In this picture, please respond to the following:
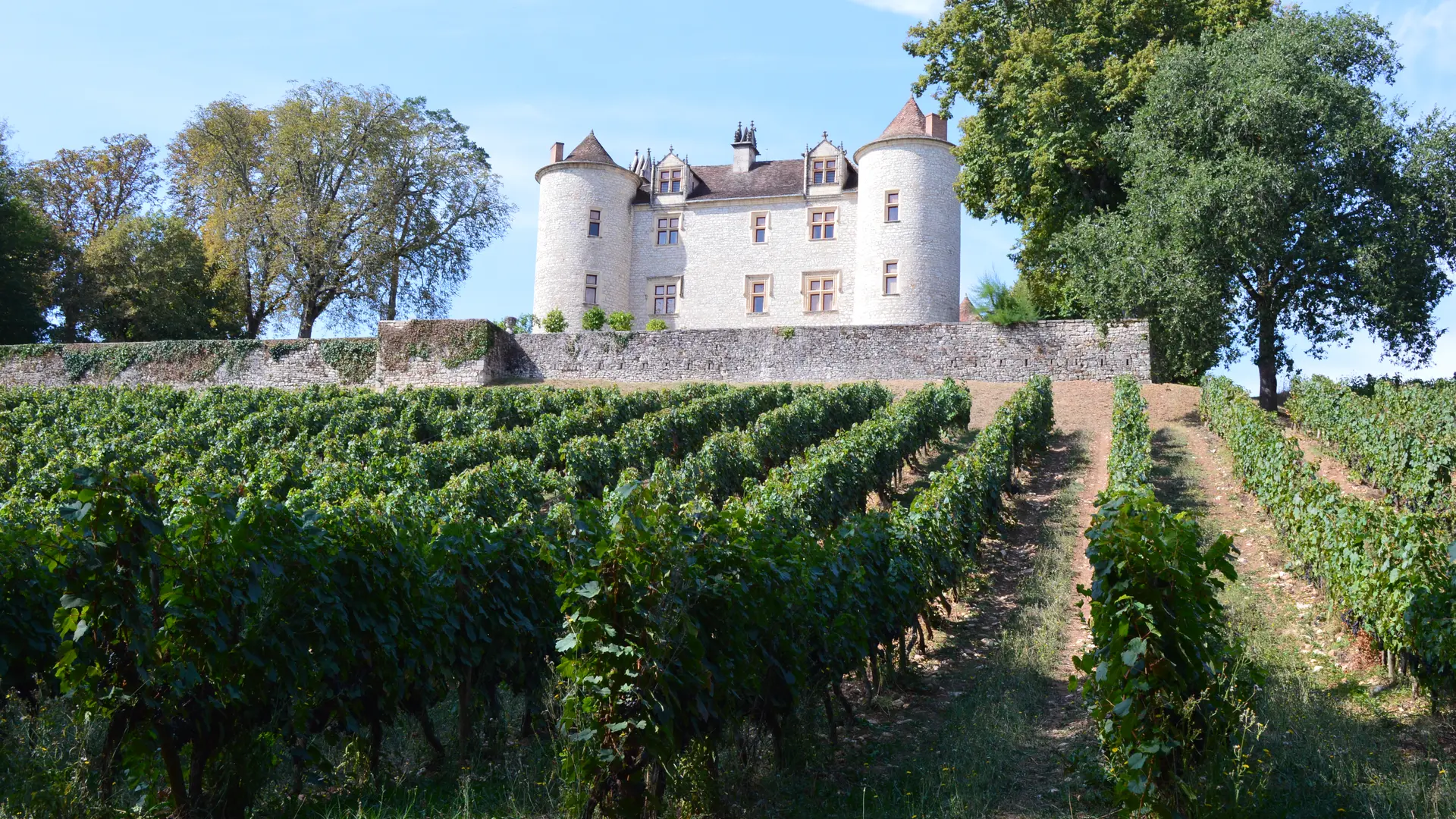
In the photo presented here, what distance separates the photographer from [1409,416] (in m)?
17.4

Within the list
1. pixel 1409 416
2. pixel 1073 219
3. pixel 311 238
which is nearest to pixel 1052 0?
pixel 1073 219

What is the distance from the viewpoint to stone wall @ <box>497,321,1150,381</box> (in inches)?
1123

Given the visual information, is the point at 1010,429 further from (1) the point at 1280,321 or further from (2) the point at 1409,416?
(1) the point at 1280,321

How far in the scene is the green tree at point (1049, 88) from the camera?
2755 cm

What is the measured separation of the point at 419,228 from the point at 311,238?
474cm

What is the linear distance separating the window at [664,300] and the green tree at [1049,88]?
42.6ft

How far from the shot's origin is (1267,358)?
2489 centimetres

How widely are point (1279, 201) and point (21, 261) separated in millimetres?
41301

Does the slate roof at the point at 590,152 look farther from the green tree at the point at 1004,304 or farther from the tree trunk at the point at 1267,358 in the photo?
the tree trunk at the point at 1267,358

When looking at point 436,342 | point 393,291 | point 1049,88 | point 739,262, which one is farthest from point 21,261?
point 1049,88

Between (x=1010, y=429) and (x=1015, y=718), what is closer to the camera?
(x=1015, y=718)

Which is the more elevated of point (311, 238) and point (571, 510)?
point (311, 238)

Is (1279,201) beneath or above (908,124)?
beneath

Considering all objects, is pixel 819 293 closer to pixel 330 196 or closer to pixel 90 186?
pixel 330 196
